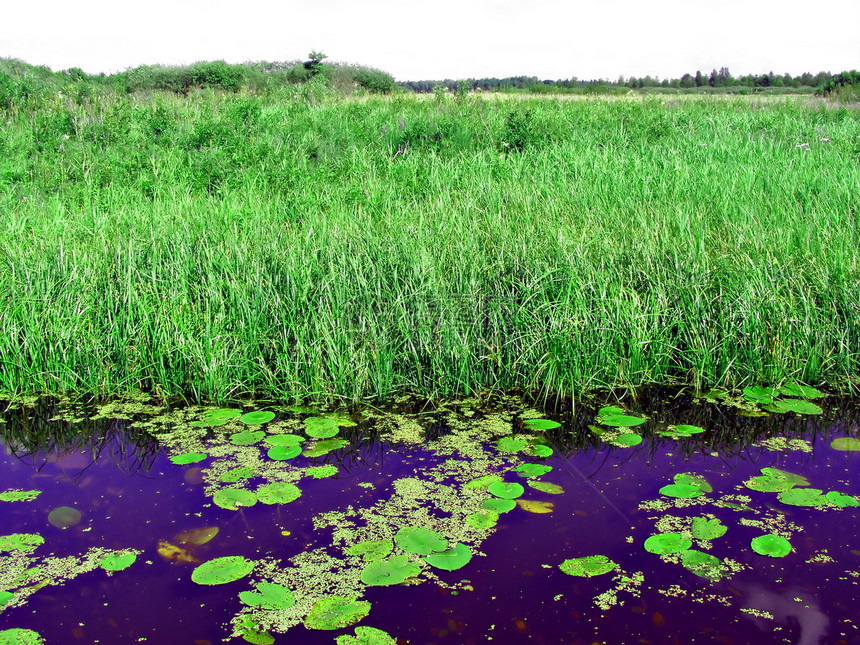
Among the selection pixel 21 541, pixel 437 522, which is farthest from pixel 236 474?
pixel 437 522

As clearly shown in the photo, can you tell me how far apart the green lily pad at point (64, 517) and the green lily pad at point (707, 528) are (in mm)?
2332

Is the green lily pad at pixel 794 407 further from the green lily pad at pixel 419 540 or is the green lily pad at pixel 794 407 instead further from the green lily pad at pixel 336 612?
the green lily pad at pixel 336 612

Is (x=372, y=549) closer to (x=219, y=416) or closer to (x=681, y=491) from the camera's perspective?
(x=681, y=491)

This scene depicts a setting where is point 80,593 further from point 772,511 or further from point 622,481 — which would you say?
point 772,511

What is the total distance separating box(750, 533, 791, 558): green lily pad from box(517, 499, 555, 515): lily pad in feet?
2.36

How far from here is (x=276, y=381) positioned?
147 inches

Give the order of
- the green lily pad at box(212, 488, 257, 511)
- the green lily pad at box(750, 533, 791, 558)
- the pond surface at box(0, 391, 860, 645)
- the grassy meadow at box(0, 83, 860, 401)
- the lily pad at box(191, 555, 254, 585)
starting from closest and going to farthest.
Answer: the pond surface at box(0, 391, 860, 645) < the lily pad at box(191, 555, 254, 585) < the green lily pad at box(750, 533, 791, 558) < the green lily pad at box(212, 488, 257, 511) < the grassy meadow at box(0, 83, 860, 401)

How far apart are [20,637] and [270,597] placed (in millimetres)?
719

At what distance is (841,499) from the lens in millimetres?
2666

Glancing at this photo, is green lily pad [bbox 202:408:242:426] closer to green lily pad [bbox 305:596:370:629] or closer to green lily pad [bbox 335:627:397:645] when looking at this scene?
green lily pad [bbox 305:596:370:629]

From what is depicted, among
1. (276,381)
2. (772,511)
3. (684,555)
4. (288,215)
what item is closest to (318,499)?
(276,381)

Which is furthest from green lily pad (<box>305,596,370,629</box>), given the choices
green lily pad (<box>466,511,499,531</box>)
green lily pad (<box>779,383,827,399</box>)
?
green lily pad (<box>779,383,827,399</box>)

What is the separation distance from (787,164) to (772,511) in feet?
17.4

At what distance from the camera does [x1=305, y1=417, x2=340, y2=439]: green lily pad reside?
328 centimetres
